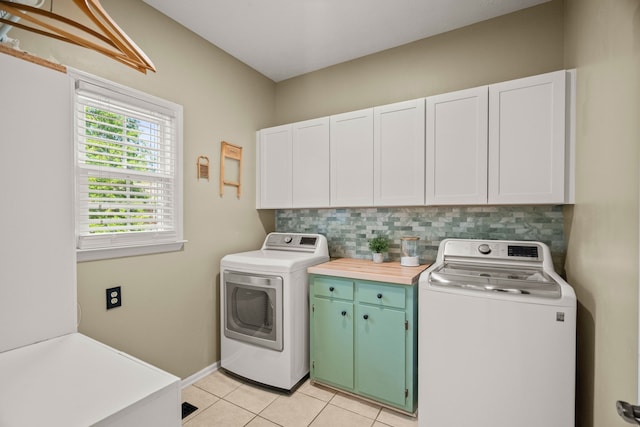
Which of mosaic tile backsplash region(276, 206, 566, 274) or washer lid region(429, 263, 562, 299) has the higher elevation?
mosaic tile backsplash region(276, 206, 566, 274)

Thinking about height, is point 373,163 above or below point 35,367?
above

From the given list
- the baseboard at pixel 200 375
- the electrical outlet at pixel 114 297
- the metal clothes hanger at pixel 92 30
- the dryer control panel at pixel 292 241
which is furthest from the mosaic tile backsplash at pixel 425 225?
the metal clothes hanger at pixel 92 30

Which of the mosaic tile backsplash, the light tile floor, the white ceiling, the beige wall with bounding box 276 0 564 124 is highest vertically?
the white ceiling

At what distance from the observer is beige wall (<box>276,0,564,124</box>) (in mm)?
2092

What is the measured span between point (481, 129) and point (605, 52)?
73 centimetres

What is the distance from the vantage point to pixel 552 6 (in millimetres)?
2049

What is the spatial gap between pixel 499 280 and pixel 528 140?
890 millimetres

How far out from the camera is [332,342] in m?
2.25

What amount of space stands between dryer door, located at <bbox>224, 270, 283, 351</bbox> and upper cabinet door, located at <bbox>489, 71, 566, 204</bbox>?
1.66m

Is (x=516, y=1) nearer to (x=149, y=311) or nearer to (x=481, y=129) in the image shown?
(x=481, y=129)

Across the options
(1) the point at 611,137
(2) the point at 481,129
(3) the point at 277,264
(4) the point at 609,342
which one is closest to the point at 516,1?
(2) the point at 481,129

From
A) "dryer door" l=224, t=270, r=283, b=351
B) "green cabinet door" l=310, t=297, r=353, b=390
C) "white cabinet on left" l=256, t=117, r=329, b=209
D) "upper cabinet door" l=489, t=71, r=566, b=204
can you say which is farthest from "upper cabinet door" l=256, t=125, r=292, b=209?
"upper cabinet door" l=489, t=71, r=566, b=204

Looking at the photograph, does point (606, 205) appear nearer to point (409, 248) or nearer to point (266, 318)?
point (409, 248)

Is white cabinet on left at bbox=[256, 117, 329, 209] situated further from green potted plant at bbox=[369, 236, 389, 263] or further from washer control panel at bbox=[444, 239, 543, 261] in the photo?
washer control panel at bbox=[444, 239, 543, 261]
